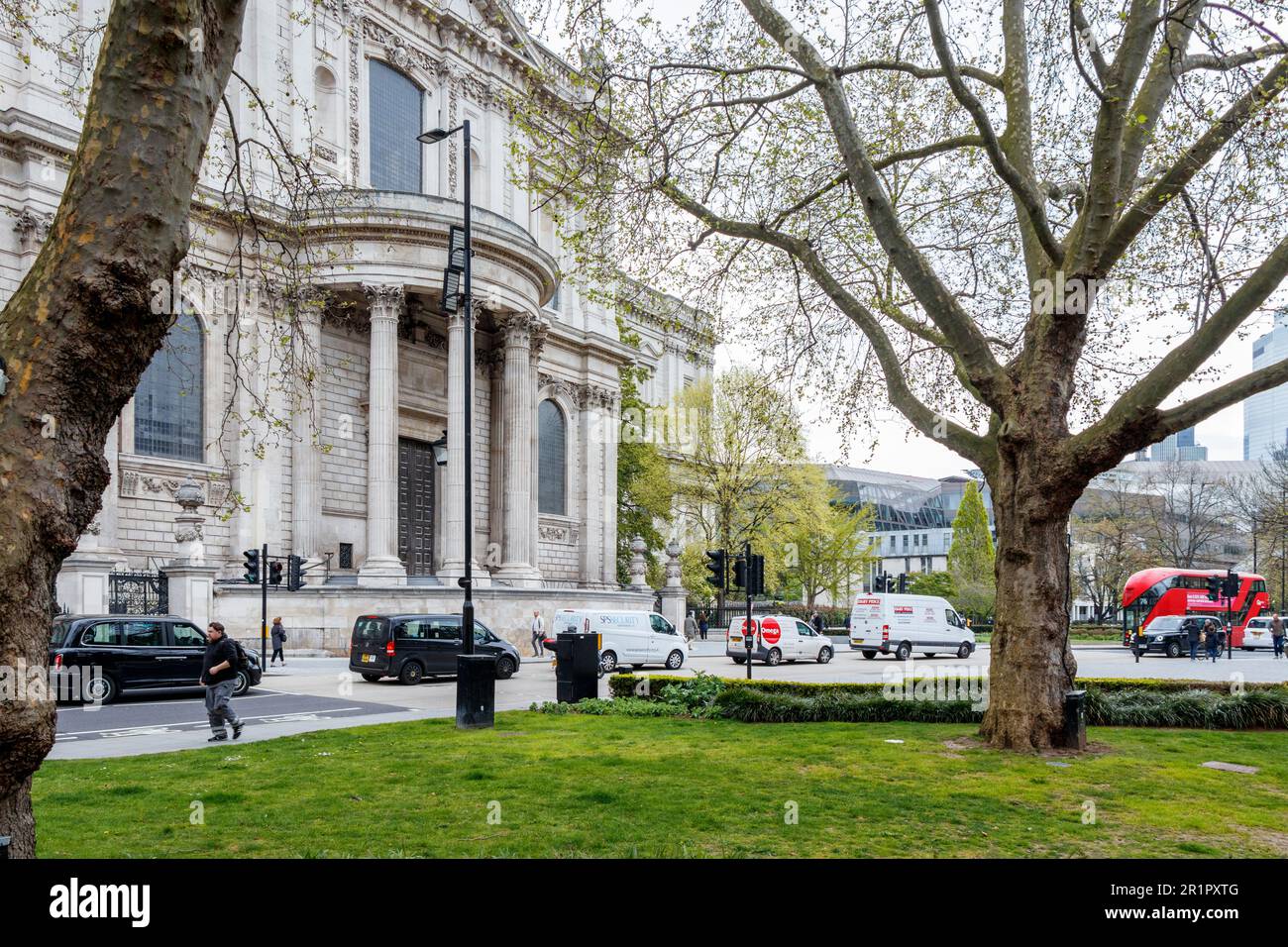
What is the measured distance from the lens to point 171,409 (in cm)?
2975

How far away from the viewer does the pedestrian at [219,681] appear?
12492 mm

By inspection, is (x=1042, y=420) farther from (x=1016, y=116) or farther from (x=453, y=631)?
(x=453, y=631)

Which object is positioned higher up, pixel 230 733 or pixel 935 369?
pixel 935 369

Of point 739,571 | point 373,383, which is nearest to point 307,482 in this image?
point 373,383

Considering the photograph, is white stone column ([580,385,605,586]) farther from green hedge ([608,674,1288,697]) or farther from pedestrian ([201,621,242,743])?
pedestrian ([201,621,242,743])

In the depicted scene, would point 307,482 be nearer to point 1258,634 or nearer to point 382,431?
point 382,431

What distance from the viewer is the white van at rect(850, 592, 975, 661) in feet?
116

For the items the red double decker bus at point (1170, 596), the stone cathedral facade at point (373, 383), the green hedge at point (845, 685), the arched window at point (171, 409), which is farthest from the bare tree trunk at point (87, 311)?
the red double decker bus at point (1170, 596)

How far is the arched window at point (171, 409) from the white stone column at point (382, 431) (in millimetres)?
5329

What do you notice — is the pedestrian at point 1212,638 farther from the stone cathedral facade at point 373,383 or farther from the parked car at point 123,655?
the parked car at point 123,655

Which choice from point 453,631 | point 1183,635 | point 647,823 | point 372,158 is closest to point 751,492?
point 1183,635

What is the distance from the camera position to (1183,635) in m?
39.6
